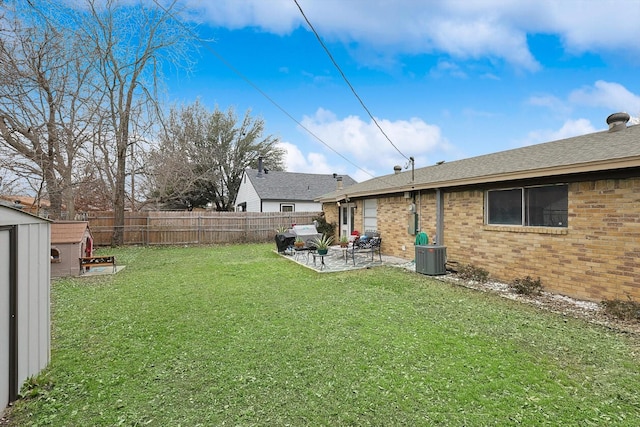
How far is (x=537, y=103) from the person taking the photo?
12.5 meters

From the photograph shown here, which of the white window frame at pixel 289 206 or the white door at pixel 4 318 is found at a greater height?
the white window frame at pixel 289 206

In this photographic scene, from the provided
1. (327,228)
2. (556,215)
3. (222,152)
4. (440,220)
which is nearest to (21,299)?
(556,215)

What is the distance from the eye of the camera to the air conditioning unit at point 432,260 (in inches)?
321

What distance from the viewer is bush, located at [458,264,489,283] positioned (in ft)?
24.1

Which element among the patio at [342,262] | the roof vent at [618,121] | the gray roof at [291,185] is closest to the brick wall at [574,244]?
the patio at [342,262]

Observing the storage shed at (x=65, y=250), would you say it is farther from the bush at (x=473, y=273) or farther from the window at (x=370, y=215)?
the bush at (x=473, y=273)

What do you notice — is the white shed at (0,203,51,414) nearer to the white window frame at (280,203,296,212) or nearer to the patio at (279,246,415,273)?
the patio at (279,246,415,273)

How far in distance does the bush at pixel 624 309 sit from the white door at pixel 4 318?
752 centimetres

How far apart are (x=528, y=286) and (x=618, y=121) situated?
16.0 ft

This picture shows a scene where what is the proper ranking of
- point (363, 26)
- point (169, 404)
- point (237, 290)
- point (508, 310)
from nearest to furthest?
point (169, 404)
point (508, 310)
point (237, 290)
point (363, 26)

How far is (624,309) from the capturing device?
4844mm

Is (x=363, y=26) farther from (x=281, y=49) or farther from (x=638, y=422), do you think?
(x=638, y=422)

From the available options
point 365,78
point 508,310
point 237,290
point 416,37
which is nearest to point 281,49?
point 365,78

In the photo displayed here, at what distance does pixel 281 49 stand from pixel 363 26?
11.2ft
